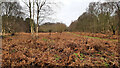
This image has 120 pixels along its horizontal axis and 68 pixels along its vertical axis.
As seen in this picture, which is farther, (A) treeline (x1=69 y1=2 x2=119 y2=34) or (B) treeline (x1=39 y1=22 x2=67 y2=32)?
(A) treeline (x1=69 y1=2 x2=119 y2=34)

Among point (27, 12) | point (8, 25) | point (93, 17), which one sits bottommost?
point (8, 25)

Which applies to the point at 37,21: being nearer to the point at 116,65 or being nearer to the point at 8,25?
the point at 8,25

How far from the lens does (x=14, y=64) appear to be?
3.96m

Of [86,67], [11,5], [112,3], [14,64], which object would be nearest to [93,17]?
[112,3]

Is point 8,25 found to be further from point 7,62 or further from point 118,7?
point 118,7

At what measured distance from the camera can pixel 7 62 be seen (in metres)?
4.12

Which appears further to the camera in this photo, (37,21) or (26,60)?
(37,21)

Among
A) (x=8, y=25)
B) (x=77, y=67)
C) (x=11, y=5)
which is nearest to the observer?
(x=77, y=67)

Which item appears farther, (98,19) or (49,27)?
(98,19)

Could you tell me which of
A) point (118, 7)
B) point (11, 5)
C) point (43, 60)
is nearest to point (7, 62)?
point (43, 60)

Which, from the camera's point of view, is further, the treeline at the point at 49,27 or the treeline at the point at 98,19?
the treeline at the point at 98,19

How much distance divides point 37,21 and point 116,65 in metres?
10.4

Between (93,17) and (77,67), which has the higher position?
(93,17)

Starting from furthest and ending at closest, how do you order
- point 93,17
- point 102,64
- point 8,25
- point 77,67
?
point 93,17, point 8,25, point 102,64, point 77,67
